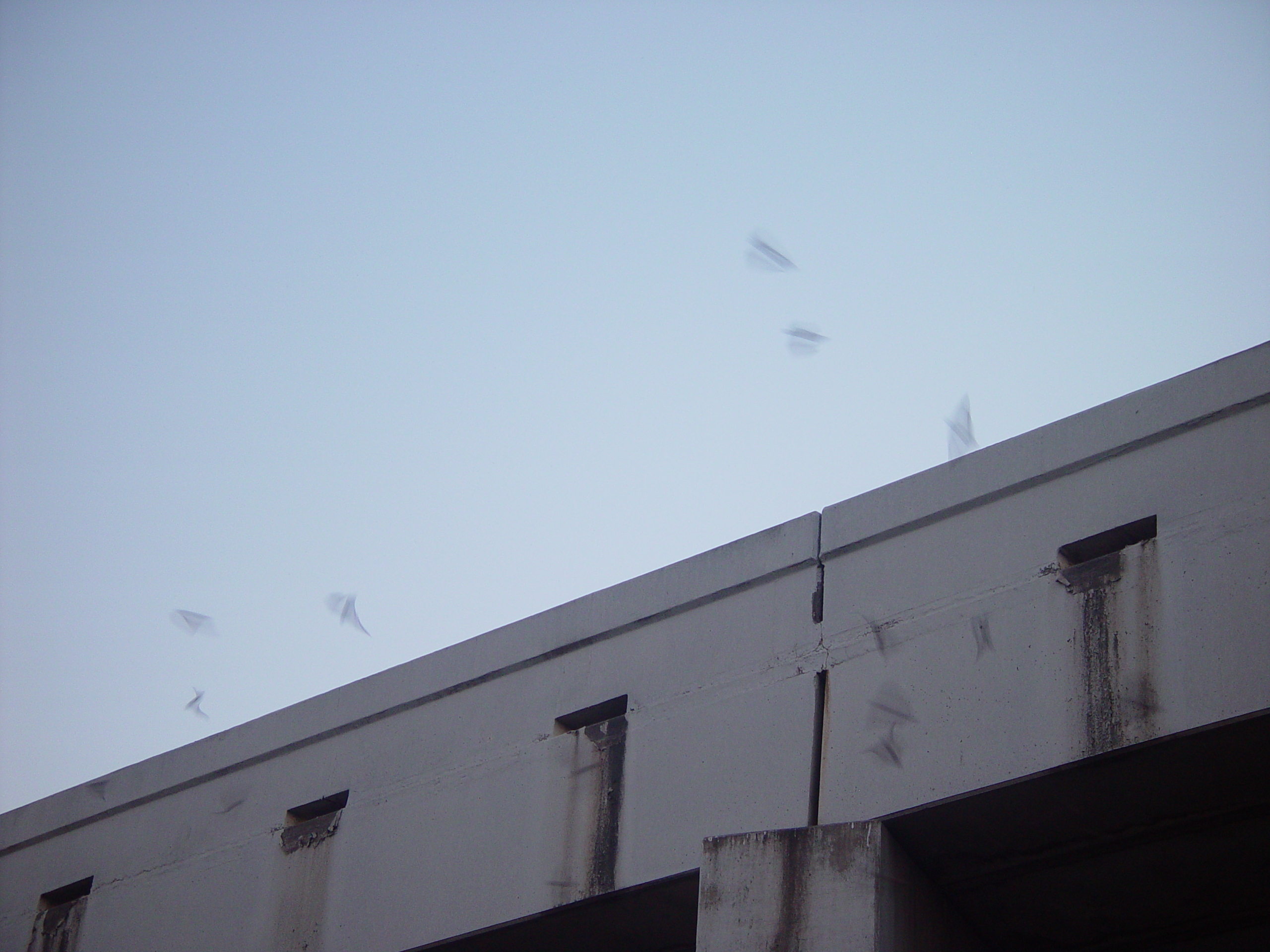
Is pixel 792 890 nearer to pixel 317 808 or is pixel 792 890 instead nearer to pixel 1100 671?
pixel 1100 671

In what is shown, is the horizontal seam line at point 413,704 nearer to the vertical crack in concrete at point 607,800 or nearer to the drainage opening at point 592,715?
the drainage opening at point 592,715

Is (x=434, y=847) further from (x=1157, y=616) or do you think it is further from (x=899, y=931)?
(x=1157, y=616)

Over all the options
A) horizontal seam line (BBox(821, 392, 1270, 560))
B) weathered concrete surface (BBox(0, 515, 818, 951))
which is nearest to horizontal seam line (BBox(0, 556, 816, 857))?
weathered concrete surface (BBox(0, 515, 818, 951))

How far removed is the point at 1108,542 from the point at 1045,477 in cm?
48

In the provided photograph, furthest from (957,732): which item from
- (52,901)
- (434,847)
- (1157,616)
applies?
(52,901)

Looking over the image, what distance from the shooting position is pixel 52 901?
11.9 m

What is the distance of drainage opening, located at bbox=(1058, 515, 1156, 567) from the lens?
7.37m

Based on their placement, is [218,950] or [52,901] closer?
[218,950]

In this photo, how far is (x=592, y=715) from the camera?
9273 mm

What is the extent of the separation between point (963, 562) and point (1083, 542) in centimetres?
65

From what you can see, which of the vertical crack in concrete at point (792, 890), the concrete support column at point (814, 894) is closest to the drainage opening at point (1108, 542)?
the concrete support column at point (814, 894)

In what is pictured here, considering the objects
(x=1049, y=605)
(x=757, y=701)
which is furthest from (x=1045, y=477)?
(x=757, y=701)

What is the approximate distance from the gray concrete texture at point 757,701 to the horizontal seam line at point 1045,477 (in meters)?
0.01

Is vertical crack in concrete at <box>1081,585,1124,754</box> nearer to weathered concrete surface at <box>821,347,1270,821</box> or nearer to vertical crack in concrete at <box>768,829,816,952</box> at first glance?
weathered concrete surface at <box>821,347,1270,821</box>
